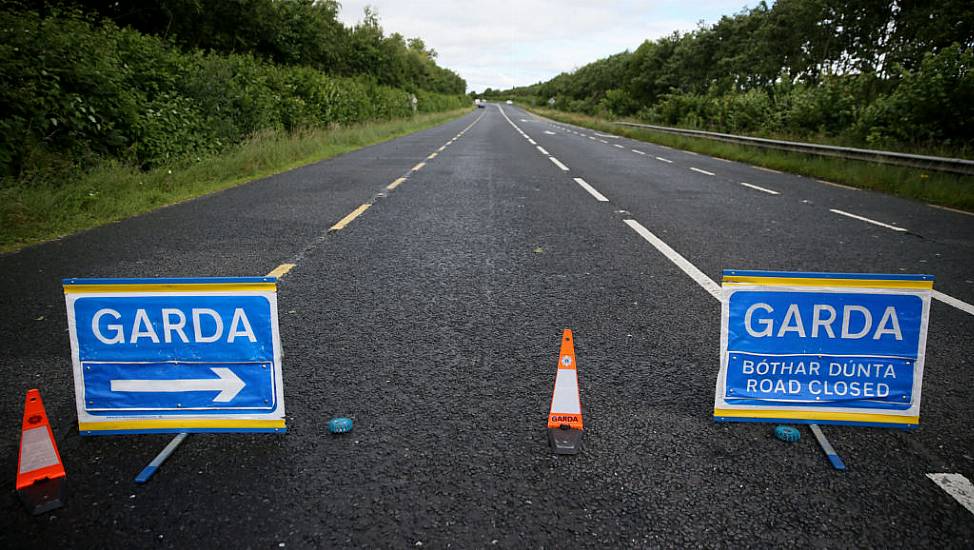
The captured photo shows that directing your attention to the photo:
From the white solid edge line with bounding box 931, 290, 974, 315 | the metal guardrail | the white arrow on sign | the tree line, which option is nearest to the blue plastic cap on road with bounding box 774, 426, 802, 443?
the white arrow on sign

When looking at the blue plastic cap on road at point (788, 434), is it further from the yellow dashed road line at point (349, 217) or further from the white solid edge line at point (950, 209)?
the white solid edge line at point (950, 209)

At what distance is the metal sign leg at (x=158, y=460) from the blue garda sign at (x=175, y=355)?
8cm

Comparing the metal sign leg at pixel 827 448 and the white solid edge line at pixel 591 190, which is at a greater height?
the white solid edge line at pixel 591 190

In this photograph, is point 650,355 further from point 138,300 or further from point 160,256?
point 160,256

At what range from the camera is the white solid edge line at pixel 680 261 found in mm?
4867

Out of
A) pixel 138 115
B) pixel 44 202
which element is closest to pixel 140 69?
pixel 138 115

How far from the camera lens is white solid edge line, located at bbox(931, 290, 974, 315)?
4.46 meters

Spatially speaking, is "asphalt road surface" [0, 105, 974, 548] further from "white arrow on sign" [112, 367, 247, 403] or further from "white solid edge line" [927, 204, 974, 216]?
"white solid edge line" [927, 204, 974, 216]

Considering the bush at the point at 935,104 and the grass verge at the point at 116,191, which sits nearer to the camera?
the grass verge at the point at 116,191

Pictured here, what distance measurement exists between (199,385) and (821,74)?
92.6 feet

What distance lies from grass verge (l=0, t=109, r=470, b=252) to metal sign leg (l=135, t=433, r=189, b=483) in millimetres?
4987

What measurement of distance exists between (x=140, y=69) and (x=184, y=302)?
37.7 feet

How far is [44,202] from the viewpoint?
23.6ft

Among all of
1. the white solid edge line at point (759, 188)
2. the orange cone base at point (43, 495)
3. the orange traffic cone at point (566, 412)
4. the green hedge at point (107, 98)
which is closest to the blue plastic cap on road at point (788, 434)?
the orange traffic cone at point (566, 412)
